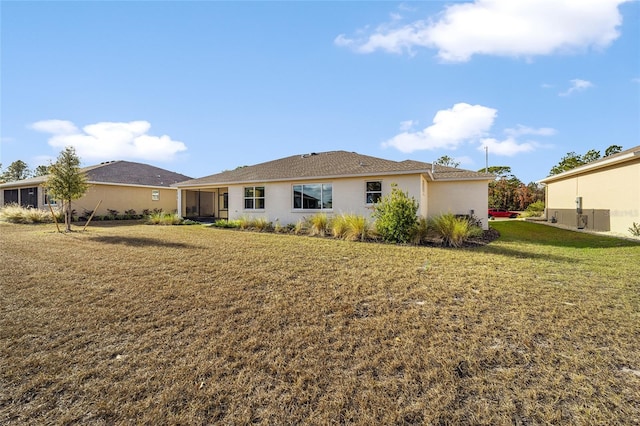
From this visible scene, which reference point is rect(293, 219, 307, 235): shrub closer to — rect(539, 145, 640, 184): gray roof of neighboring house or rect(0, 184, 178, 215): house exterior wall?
rect(539, 145, 640, 184): gray roof of neighboring house

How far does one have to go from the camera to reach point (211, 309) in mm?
4375

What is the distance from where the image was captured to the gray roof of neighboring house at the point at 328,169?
1441 centimetres

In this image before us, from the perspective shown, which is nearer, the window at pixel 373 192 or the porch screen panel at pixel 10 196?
the window at pixel 373 192

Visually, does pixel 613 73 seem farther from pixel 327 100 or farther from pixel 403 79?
pixel 327 100

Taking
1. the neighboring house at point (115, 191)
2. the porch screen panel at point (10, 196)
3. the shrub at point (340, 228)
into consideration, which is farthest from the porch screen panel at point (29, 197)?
the shrub at point (340, 228)

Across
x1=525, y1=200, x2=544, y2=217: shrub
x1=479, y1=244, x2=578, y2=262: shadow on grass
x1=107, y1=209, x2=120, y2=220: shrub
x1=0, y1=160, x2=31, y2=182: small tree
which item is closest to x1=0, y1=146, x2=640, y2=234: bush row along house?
x1=107, y1=209, x2=120, y2=220: shrub

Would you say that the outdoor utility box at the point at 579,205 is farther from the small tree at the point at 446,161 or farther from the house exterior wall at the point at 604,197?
the small tree at the point at 446,161

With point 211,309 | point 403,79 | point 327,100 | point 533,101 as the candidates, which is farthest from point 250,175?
point 533,101

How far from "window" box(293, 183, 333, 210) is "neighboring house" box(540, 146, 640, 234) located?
43.1 feet

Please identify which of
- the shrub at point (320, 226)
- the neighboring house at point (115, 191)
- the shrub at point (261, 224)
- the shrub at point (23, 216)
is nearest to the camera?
the shrub at point (320, 226)

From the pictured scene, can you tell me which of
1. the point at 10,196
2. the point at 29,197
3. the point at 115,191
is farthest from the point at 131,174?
the point at 10,196

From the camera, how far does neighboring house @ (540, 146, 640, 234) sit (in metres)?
13.4

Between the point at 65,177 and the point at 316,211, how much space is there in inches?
485

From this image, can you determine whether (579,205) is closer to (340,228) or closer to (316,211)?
(340,228)
